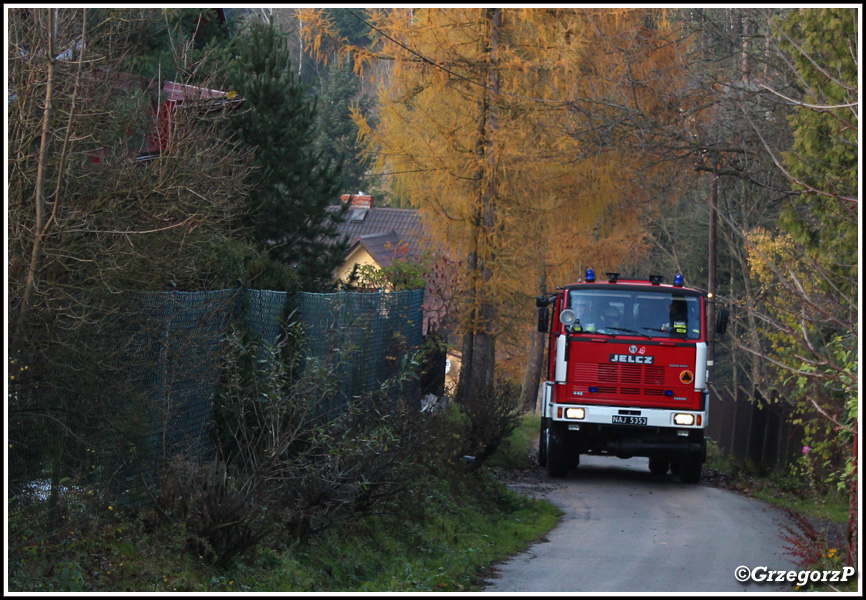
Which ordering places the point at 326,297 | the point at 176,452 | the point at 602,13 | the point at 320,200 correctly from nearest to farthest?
the point at 176,452, the point at 326,297, the point at 320,200, the point at 602,13

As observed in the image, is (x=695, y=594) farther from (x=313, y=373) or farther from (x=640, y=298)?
(x=640, y=298)

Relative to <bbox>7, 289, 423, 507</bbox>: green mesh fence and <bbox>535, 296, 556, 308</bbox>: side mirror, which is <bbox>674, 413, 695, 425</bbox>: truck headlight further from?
<bbox>7, 289, 423, 507</bbox>: green mesh fence

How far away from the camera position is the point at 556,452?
48.9ft

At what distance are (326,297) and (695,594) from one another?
5491mm

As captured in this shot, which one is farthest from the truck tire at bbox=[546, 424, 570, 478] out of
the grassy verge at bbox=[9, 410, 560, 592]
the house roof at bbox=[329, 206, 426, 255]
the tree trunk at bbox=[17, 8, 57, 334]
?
the house roof at bbox=[329, 206, 426, 255]

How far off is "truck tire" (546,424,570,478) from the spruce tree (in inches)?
171

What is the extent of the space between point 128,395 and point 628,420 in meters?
8.85

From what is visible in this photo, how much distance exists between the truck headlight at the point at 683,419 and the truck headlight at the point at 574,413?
4.58 ft

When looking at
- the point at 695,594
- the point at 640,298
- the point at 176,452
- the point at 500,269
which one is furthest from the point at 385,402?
the point at 500,269

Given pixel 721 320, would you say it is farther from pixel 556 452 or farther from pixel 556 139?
pixel 556 139

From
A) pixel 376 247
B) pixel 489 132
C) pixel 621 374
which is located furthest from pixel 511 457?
pixel 376 247

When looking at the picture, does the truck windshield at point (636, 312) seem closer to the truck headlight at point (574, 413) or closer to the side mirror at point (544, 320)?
the side mirror at point (544, 320)

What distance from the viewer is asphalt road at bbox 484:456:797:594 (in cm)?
770

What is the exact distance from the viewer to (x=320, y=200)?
15117mm
